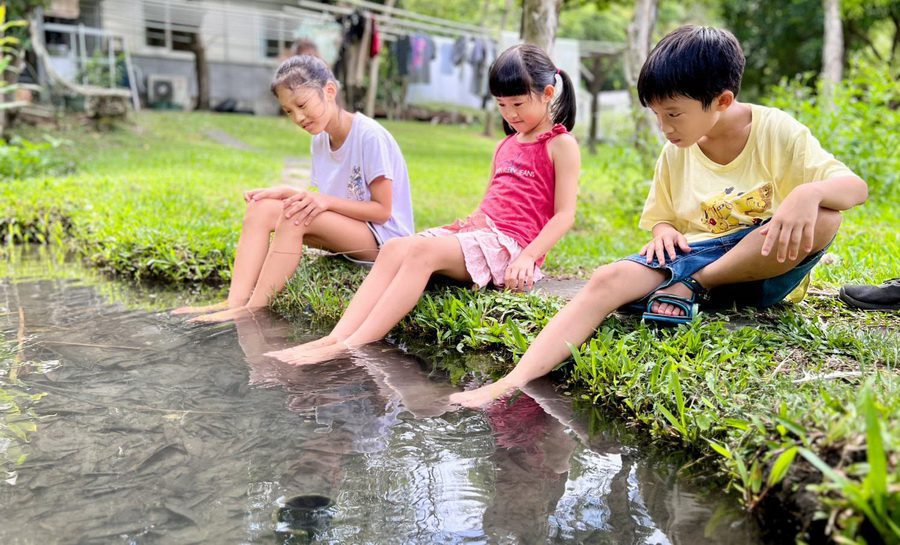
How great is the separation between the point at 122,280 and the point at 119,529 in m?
2.79

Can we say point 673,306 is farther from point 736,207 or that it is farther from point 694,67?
point 694,67

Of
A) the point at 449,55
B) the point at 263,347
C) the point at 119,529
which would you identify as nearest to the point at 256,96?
the point at 449,55

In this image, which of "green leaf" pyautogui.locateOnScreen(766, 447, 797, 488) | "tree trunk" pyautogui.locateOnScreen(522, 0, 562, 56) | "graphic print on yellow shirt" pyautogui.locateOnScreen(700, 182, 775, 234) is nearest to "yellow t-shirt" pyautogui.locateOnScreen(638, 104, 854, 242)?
"graphic print on yellow shirt" pyautogui.locateOnScreen(700, 182, 775, 234)

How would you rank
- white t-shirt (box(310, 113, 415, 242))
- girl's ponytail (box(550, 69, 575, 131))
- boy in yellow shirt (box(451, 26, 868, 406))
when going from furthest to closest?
white t-shirt (box(310, 113, 415, 242)) → girl's ponytail (box(550, 69, 575, 131)) → boy in yellow shirt (box(451, 26, 868, 406))

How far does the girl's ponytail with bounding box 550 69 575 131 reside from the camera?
3131 millimetres

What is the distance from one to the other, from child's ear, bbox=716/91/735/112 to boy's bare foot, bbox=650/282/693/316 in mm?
585

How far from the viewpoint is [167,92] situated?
16.7 metres

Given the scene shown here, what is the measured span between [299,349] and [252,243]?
848 mm

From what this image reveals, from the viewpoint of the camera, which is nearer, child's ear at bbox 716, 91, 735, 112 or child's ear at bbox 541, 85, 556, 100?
child's ear at bbox 716, 91, 735, 112

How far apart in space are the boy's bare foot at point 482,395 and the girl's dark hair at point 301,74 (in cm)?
167

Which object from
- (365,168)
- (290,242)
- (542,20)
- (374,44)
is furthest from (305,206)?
(374,44)

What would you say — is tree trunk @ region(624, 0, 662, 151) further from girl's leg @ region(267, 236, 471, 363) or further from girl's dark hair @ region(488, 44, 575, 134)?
girl's leg @ region(267, 236, 471, 363)

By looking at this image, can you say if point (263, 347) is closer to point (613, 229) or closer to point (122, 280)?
point (122, 280)

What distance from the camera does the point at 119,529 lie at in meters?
1.63
